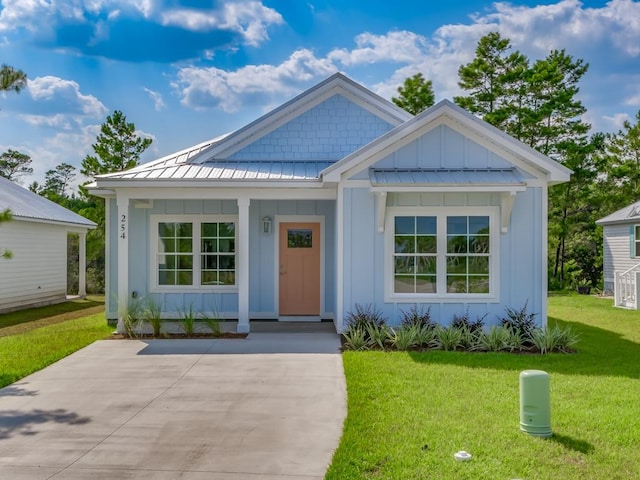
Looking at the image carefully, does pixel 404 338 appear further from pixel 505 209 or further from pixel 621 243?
pixel 621 243

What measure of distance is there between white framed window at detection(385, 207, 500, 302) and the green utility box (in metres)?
4.77

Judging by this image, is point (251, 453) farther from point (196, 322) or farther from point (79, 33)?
Answer: point (79, 33)

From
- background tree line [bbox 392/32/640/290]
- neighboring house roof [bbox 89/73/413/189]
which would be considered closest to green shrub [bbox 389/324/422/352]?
neighboring house roof [bbox 89/73/413/189]

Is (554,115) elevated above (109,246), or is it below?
above

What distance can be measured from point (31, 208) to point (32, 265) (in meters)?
1.94

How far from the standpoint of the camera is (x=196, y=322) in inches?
424

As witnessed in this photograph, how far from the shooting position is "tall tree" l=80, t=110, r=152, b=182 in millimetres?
22156

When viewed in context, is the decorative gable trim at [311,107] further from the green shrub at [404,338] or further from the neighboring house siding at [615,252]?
the neighboring house siding at [615,252]

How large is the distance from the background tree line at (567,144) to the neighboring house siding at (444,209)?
16425 millimetres

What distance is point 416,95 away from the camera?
27.8 m

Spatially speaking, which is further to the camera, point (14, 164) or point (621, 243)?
point (14, 164)

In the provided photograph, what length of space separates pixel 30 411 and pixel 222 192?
549cm

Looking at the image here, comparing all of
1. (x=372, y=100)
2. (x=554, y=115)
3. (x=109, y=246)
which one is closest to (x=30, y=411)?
(x=109, y=246)

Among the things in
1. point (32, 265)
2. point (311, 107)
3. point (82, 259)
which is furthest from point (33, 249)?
point (311, 107)
